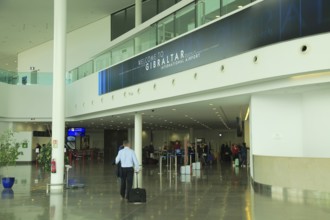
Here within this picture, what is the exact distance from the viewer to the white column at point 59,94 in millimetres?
15570

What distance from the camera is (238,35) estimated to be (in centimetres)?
1578

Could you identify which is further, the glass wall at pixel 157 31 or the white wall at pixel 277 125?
the glass wall at pixel 157 31

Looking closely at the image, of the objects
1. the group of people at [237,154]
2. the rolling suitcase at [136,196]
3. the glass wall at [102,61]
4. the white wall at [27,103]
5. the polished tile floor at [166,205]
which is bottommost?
the polished tile floor at [166,205]

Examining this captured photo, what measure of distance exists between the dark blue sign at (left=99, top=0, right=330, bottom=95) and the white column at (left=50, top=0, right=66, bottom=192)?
576 centimetres

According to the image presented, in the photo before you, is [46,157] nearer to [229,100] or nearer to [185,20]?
[229,100]

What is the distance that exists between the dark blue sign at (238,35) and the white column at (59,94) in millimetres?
5764

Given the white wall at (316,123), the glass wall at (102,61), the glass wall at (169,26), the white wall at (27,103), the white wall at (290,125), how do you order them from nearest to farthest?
the white wall at (316,123), the white wall at (290,125), the glass wall at (169,26), the glass wall at (102,61), the white wall at (27,103)

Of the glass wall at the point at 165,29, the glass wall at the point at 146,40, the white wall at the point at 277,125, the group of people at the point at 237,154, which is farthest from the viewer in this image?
the group of people at the point at 237,154

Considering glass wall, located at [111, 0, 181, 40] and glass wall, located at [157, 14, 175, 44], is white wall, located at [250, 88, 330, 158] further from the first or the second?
glass wall, located at [111, 0, 181, 40]

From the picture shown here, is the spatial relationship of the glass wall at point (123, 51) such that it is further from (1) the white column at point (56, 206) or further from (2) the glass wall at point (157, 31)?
(1) the white column at point (56, 206)

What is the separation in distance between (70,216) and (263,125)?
8.77 m

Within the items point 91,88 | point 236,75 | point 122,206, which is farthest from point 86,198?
point 91,88

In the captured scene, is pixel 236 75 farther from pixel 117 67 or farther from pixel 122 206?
pixel 117 67

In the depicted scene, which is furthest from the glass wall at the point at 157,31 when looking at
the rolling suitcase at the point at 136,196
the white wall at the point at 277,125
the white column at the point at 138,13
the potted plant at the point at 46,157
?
the rolling suitcase at the point at 136,196
